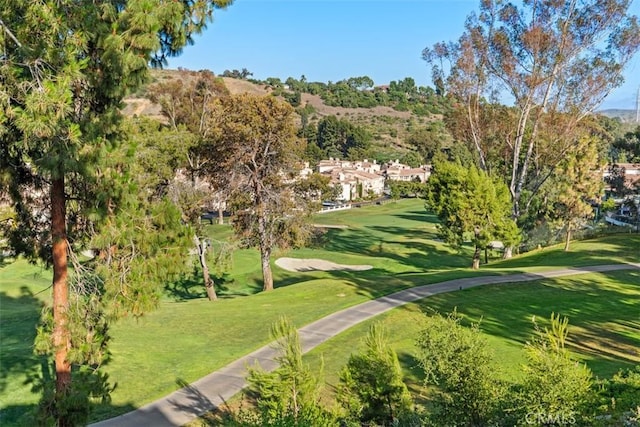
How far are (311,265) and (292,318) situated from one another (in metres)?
19.7

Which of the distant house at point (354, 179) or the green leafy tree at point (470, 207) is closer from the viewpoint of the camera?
the green leafy tree at point (470, 207)

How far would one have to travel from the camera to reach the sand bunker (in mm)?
39903

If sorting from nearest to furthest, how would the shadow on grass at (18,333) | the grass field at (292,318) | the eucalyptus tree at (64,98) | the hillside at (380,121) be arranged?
the eucalyptus tree at (64,98), the shadow on grass at (18,333), the grass field at (292,318), the hillside at (380,121)

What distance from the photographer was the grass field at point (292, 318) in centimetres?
1493

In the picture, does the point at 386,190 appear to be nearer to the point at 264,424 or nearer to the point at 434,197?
the point at 434,197

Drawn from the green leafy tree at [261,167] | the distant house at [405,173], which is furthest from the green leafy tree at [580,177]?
the distant house at [405,173]

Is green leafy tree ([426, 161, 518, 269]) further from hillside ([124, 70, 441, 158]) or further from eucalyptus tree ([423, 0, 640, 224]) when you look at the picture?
hillside ([124, 70, 441, 158])

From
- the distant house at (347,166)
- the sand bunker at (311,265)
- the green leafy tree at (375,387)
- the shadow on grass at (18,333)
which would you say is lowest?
the sand bunker at (311,265)

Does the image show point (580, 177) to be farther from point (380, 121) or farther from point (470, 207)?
point (380, 121)

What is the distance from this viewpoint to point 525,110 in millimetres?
35281

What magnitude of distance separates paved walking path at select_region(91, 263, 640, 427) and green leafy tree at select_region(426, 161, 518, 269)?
23.1ft

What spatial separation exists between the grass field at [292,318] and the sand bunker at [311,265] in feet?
6.10

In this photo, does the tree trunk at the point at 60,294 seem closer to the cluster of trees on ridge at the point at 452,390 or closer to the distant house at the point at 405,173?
the cluster of trees on ridge at the point at 452,390

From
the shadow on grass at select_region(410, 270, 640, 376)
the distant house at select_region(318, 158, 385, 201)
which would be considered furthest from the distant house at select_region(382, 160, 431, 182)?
the shadow on grass at select_region(410, 270, 640, 376)
